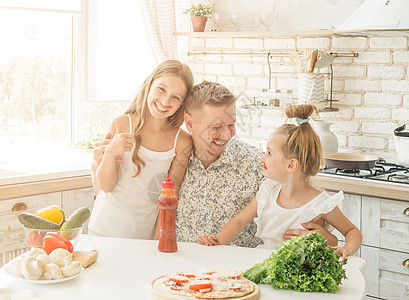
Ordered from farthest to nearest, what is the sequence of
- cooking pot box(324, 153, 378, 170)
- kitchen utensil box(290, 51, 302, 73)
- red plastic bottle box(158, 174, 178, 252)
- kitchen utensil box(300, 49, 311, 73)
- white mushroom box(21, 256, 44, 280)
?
kitchen utensil box(290, 51, 302, 73) < kitchen utensil box(300, 49, 311, 73) < cooking pot box(324, 153, 378, 170) < red plastic bottle box(158, 174, 178, 252) < white mushroom box(21, 256, 44, 280)

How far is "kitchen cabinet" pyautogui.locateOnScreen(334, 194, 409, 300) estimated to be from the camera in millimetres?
2848

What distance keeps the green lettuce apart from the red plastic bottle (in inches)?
15.9

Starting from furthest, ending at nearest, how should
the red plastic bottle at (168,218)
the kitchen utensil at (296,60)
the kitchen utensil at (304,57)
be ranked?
the kitchen utensil at (296,60), the kitchen utensil at (304,57), the red plastic bottle at (168,218)

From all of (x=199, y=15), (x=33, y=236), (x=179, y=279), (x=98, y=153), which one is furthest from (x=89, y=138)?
(x=179, y=279)

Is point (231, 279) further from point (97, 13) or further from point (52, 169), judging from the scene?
point (97, 13)

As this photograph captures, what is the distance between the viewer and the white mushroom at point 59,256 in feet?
5.03

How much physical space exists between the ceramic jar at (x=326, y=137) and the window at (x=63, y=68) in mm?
1429

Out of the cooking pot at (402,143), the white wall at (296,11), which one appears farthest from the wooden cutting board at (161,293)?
the white wall at (296,11)

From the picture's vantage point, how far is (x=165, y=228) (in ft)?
5.93

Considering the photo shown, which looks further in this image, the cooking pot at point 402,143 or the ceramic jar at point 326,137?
the ceramic jar at point 326,137

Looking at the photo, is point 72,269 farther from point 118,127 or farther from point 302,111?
point 302,111

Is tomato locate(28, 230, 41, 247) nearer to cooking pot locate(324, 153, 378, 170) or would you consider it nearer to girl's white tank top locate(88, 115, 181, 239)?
girl's white tank top locate(88, 115, 181, 239)

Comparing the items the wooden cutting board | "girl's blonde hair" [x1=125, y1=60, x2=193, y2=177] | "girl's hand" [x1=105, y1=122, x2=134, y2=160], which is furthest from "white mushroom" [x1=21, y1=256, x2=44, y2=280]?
"girl's blonde hair" [x1=125, y1=60, x2=193, y2=177]

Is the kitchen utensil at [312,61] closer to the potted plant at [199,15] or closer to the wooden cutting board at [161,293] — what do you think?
the potted plant at [199,15]
